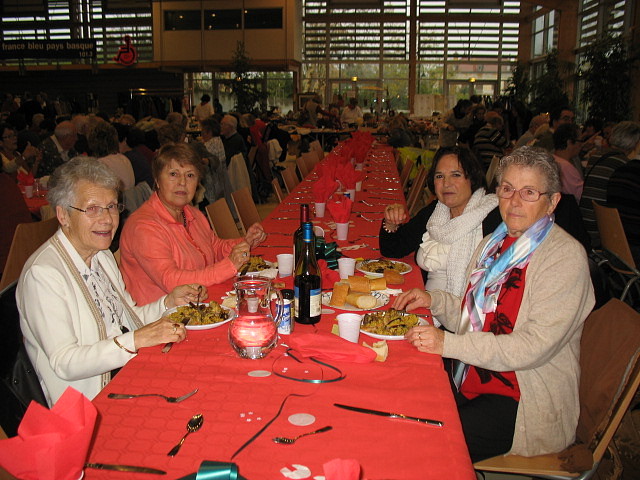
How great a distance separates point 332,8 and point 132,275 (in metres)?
21.5

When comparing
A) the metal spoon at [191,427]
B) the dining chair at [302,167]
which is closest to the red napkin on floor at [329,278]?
the metal spoon at [191,427]

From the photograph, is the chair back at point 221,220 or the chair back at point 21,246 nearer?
the chair back at point 21,246

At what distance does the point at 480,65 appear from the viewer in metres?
22.3

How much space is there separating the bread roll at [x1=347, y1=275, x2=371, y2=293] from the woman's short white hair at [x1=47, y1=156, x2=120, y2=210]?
99 centimetres

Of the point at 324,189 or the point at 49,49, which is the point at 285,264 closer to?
the point at 324,189

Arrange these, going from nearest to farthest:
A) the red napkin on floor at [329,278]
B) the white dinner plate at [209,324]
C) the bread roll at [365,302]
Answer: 1. the white dinner plate at [209,324]
2. the bread roll at [365,302]
3. the red napkin on floor at [329,278]

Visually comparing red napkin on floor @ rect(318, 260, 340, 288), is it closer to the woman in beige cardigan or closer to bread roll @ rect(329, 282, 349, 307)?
bread roll @ rect(329, 282, 349, 307)

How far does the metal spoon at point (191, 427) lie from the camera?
1.25 metres

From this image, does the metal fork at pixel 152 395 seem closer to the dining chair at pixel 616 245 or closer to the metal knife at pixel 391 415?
the metal knife at pixel 391 415

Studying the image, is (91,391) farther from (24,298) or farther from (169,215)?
(169,215)

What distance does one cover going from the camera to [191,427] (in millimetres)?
1345

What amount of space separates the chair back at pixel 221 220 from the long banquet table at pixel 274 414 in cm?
203

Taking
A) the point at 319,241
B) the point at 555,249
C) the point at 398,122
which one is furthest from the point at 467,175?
the point at 398,122

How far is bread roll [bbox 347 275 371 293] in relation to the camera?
7.69 ft
